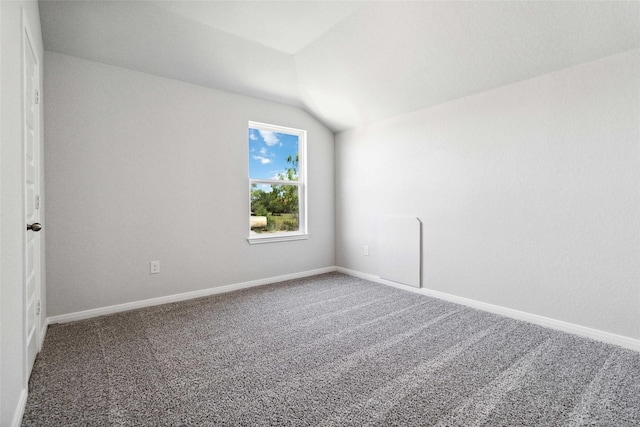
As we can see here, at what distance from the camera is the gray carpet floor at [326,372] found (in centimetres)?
143

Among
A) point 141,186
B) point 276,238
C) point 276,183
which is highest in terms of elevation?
point 276,183

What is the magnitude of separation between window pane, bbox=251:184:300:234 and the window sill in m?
0.10

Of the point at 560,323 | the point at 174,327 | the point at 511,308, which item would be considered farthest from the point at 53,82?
the point at 560,323

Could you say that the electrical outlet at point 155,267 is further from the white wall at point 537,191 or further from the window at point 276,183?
the white wall at point 537,191

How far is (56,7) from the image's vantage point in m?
2.23

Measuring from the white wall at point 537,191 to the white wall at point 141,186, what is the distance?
1815mm

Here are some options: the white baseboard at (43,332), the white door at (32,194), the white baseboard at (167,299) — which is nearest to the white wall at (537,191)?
the white baseboard at (167,299)

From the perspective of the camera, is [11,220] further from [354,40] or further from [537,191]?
[537,191]

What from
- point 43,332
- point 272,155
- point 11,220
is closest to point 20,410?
point 11,220

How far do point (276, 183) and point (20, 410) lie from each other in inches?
114

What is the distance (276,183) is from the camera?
12.7ft

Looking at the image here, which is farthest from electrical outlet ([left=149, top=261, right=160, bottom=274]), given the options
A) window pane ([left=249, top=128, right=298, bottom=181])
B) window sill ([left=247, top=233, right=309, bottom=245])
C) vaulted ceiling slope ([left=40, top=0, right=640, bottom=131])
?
vaulted ceiling slope ([left=40, top=0, right=640, bottom=131])

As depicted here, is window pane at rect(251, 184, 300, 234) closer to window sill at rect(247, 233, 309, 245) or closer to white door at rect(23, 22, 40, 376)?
window sill at rect(247, 233, 309, 245)

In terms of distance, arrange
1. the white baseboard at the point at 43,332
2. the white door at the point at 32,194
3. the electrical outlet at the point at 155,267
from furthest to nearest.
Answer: the electrical outlet at the point at 155,267
the white baseboard at the point at 43,332
the white door at the point at 32,194
